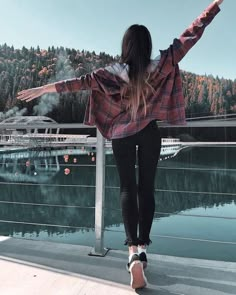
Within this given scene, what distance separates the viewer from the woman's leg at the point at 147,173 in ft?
3.35

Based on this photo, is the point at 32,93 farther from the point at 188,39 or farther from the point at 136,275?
the point at 136,275

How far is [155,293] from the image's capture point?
989mm

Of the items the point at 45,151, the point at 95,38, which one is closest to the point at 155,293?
the point at 95,38

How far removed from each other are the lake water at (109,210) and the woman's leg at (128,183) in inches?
11.5

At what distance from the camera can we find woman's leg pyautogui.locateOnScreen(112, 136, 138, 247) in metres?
1.03

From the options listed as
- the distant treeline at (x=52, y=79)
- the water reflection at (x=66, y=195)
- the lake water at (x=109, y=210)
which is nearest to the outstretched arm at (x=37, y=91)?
the lake water at (x=109, y=210)

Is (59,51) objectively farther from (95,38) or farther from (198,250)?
(198,250)

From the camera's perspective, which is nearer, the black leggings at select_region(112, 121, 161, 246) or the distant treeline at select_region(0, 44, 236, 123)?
the black leggings at select_region(112, 121, 161, 246)

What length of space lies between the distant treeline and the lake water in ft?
28.4

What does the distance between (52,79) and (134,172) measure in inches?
1337

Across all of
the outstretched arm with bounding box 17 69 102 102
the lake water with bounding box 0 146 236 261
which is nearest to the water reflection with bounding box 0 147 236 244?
the lake water with bounding box 0 146 236 261

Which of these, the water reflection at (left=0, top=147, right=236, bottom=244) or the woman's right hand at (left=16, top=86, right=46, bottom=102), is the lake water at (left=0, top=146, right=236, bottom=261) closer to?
the water reflection at (left=0, top=147, right=236, bottom=244)

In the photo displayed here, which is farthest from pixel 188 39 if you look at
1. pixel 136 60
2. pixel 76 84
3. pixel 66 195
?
pixel 66 195

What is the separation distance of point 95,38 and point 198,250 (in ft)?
21.7
